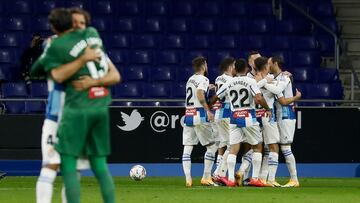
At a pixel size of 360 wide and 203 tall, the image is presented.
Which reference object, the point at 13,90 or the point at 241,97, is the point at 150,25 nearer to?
the point at 13,90

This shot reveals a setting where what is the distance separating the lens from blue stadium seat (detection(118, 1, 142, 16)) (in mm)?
27188

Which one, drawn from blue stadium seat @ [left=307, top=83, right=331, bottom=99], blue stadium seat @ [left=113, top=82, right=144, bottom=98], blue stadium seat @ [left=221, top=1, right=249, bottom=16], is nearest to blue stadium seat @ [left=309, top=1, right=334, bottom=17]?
blue stadium seat @ [left=221, top=1, right=249, bottom=16]

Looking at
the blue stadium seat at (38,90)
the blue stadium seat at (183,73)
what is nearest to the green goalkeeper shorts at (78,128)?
the blue stadium seat at (38,90)

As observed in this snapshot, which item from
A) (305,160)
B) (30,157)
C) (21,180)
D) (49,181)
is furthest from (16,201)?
(305,160)

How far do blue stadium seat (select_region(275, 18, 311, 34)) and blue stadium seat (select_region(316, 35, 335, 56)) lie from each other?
0.50 m

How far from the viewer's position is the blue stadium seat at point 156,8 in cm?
2730

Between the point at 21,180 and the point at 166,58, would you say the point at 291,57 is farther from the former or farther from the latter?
the point at 21,180

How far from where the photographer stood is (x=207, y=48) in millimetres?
26688

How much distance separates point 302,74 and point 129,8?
466cm

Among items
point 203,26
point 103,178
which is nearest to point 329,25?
point 203,26

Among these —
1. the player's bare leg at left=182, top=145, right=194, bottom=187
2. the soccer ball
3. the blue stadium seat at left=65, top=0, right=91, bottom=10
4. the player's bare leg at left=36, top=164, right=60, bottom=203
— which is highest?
the blue stadium seat at left=65, top=0, right=91, bottom=10

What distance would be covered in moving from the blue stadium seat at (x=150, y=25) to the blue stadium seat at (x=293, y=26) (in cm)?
304

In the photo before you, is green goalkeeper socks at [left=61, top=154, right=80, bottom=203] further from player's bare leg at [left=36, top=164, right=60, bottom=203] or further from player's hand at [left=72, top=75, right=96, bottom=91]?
player's hand at [left=72, top=75, right=96, bottom=91]

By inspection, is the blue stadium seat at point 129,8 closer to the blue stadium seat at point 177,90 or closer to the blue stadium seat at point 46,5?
the blue stadium seat at point 46,5
